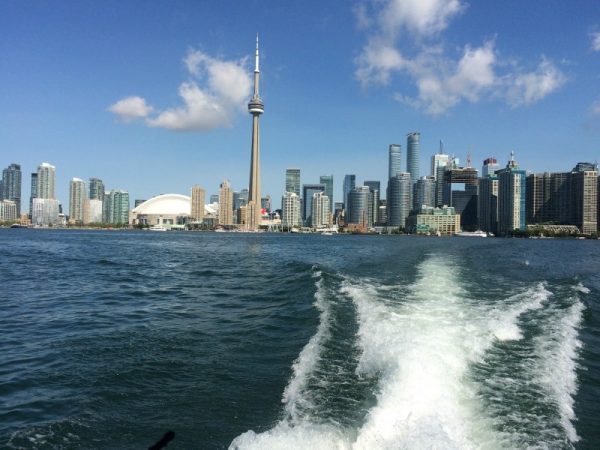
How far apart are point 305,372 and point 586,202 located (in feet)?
696

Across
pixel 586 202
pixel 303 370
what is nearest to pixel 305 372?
pixel 303 370

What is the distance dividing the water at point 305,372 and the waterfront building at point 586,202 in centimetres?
19694

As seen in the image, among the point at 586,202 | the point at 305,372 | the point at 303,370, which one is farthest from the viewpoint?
the point at 586,202

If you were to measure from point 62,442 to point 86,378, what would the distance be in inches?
95.4

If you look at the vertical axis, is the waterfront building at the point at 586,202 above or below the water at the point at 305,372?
above

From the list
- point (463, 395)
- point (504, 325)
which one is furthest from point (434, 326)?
point (463, 395)

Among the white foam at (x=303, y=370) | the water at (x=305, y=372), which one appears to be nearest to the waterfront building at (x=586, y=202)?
the water at (x=305, y=372)

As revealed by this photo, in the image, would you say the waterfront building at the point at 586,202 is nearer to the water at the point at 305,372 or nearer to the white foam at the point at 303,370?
the water at the point at 305,372

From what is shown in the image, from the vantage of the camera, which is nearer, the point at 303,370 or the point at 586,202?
the point at 303,370

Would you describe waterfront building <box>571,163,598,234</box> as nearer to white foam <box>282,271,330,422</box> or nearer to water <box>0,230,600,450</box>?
water <box>0,230,600,450</box>

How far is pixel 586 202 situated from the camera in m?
184

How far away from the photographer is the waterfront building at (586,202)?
595 feet

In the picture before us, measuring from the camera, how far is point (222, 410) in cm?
692

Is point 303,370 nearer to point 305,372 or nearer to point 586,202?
point 305,372
